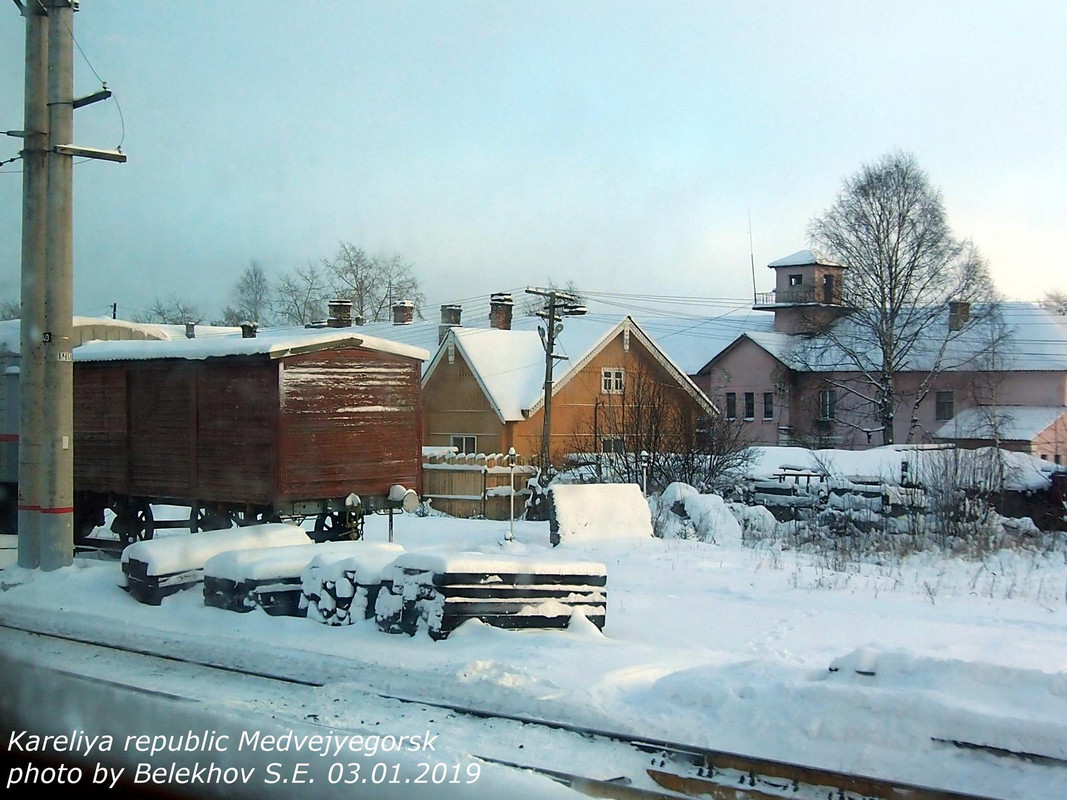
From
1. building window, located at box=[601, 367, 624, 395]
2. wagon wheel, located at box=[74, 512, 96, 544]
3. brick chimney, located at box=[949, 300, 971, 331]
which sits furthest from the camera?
brick chimney, located at box=[949, 300, 971, 331]

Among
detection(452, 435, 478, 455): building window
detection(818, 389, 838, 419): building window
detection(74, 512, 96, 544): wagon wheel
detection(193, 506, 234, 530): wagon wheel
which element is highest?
detection(818, 389, 838, 419): building window

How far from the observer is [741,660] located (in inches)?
308

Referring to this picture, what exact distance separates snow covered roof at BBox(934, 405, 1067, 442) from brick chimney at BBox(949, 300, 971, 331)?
12.3 feet

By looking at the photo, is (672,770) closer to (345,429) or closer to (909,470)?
(345,429)

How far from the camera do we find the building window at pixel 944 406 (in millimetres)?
44875

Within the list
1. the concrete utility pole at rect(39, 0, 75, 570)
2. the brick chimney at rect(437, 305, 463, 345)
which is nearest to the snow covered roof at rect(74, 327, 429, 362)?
the concrete utility pole at rect(39, 0, 75, 570)

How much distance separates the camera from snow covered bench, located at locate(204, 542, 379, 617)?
9.44 meters

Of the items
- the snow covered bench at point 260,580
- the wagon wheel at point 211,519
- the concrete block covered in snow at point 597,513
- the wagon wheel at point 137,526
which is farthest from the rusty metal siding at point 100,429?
the concrete block covered in snow at point 597,513

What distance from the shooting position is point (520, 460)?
112ft

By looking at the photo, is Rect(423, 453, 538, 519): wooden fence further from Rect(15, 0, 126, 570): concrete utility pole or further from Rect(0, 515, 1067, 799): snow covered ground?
Rect(15, 0, 126, 570): concrete utility pole

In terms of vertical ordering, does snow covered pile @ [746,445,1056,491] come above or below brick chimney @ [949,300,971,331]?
below

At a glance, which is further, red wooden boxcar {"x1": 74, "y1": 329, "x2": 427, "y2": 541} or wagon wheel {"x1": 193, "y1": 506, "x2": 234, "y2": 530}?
wagon wheel {"x1": 193, "y1": 506, "x2": 234, "y2": 530}

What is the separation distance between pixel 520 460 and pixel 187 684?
87.8 feet

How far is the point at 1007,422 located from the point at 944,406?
5.15m
